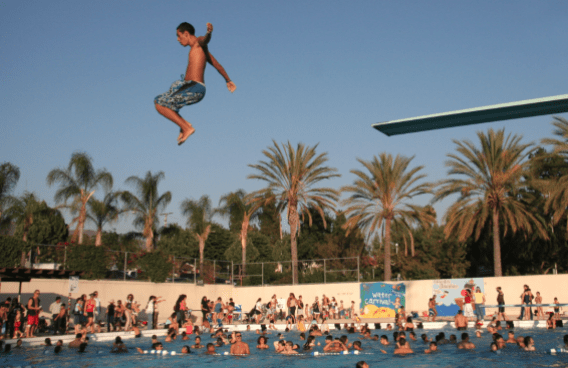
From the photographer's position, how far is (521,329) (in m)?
24.0

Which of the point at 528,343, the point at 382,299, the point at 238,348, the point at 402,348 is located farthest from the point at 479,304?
the point at 238,348

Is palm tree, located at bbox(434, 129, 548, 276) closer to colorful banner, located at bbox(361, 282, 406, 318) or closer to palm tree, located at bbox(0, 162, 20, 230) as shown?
colorful banner, located at bbox(361, 282, 406, 318)

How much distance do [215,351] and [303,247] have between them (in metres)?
36.1

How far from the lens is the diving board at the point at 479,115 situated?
5480 mm

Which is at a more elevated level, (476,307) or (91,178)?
(91,178)

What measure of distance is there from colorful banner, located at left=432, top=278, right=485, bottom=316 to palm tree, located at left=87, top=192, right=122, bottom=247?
2352 centimetres

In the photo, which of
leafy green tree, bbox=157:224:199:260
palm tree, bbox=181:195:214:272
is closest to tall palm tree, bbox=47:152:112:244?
palm tree, bbox=181:195:214:272

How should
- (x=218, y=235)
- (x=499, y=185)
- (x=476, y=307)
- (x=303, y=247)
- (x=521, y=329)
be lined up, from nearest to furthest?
1. (x=521, y=329)
2. (x=476, y=307)
3. (x=499, y=185)
4. (x=303, y=247)
5. (x=218, y=235)

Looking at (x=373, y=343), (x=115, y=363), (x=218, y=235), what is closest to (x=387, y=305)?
(x=373, y=343)

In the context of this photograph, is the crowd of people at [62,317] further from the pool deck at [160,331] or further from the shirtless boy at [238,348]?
the shirtless boy at [238,348]

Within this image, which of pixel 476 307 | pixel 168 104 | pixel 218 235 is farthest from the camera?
pixel 218 235

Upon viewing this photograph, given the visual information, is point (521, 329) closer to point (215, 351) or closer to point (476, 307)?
point (476, 307)

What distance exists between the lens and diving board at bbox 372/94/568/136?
18.0 ft

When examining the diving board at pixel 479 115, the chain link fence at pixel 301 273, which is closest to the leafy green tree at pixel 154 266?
the chain link fence at pixel 301 273
